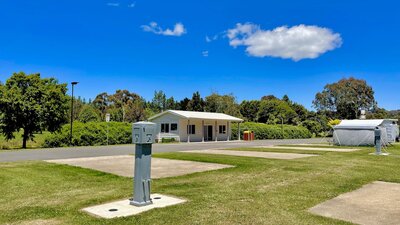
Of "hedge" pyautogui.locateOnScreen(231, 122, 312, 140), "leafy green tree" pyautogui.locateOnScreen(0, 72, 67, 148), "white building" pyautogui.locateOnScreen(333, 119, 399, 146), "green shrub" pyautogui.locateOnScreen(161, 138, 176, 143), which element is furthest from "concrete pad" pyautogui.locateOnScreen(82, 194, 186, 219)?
"hedge" pyautogui.locateOnScreen(231, 122, 312, 140)

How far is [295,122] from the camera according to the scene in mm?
66500

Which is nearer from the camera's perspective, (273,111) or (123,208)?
(123,208)

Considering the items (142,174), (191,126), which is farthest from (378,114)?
(142,174)

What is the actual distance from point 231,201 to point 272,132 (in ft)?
129

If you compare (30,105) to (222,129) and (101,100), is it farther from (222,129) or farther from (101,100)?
(101,100)

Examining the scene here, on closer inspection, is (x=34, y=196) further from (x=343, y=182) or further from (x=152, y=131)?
(x=343, y=182)

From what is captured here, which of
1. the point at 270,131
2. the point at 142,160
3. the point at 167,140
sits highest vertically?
the point at 270,131

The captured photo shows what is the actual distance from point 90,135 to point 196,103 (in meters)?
33.9

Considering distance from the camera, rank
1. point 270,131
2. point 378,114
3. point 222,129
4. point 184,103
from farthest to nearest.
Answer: point 184,103, point 378,114, point 270,131, point 222,129

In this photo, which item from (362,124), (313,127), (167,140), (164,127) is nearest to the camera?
(362,124)

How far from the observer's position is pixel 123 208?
514cm

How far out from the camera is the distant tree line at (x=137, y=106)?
2325 cm

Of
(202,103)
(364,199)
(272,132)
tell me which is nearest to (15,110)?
(364,199)

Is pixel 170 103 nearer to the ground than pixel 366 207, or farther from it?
farther from it
